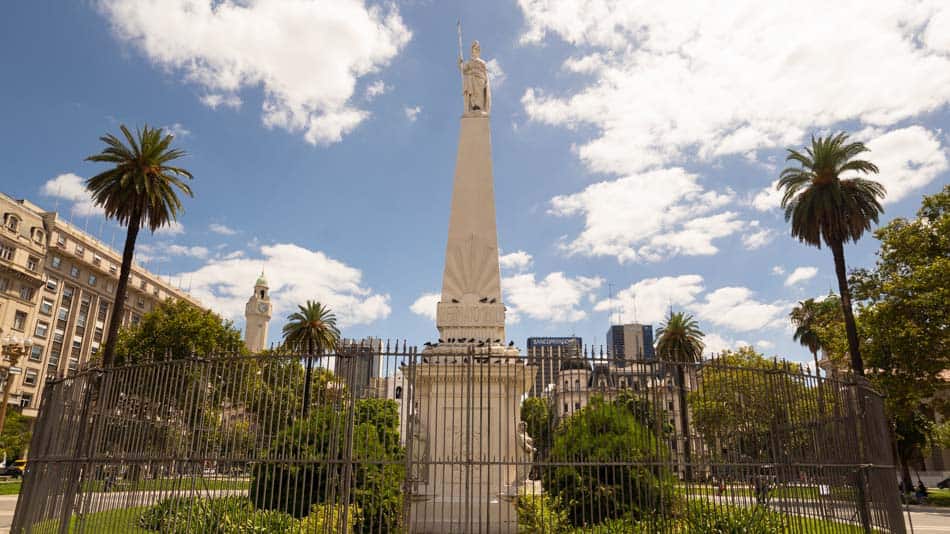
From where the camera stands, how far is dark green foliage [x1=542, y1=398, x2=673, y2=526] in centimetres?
832

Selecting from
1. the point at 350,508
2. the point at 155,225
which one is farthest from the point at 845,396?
the point at 155,225

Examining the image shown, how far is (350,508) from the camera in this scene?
8562 mm

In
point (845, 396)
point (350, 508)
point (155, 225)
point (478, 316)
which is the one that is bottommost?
point (350, 508)

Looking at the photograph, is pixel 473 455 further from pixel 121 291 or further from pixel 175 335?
pixel 175 335

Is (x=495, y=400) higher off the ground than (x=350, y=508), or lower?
higher

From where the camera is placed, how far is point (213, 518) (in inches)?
323

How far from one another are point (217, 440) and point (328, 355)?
189 cm

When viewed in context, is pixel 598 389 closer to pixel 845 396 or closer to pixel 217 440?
pixel 845 396

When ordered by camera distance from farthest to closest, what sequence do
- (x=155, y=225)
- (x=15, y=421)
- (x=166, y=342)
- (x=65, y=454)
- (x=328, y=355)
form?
1. (x=15, y=421)
2. (x=166, y=342)
3. (x=155, y=225)
4. (x=65, y=454)
5. (x=328, y=355)

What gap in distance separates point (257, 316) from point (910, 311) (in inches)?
2865

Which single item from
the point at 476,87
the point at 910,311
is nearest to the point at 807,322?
the point at 910,311

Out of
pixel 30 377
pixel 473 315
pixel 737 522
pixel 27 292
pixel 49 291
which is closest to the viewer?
pixel 737 522

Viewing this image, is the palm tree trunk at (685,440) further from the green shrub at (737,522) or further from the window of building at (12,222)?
the window of building at (12,222)

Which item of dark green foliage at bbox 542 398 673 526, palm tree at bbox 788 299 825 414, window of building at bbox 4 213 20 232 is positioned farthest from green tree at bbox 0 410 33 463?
palm tree at bbox 788 299 825 414
